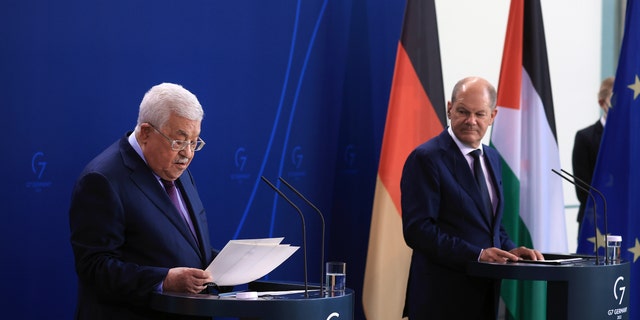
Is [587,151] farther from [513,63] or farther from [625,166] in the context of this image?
[513,63]

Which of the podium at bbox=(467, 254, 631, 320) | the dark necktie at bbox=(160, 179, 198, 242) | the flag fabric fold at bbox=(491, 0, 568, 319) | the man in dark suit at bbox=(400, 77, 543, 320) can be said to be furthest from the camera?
the flag fabric fold at bbox=(491, 0, 568, 319)

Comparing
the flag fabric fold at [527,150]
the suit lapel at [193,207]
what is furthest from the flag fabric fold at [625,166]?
the suit lapel at [193,207]

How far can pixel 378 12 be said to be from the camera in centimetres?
566

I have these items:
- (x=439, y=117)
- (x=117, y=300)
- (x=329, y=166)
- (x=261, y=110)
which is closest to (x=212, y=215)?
(x=261, y=110)

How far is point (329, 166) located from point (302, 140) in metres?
0.33

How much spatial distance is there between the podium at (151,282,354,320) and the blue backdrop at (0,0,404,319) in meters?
1.15

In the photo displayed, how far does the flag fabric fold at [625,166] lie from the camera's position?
5.24m

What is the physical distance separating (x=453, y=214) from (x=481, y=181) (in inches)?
8.0

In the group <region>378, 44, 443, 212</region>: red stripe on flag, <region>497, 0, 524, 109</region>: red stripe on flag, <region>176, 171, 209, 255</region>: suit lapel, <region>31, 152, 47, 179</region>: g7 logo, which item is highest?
<region>497, 0, 524, 109</region>: red stripe on flag

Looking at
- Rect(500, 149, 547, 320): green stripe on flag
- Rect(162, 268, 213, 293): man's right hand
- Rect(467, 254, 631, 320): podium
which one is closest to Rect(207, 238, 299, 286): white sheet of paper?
Rect(162, 268, 213, 293): man's right hand

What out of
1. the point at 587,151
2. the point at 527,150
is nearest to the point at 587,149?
the point at 587,151

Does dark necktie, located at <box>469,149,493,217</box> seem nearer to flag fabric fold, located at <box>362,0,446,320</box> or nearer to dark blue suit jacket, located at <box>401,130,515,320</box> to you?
dark blue suit jacket, located at <box>401,130,515,320</box>

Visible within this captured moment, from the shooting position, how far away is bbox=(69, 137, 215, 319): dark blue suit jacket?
117 inches

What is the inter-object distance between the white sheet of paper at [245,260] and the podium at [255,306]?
0.29 feet
